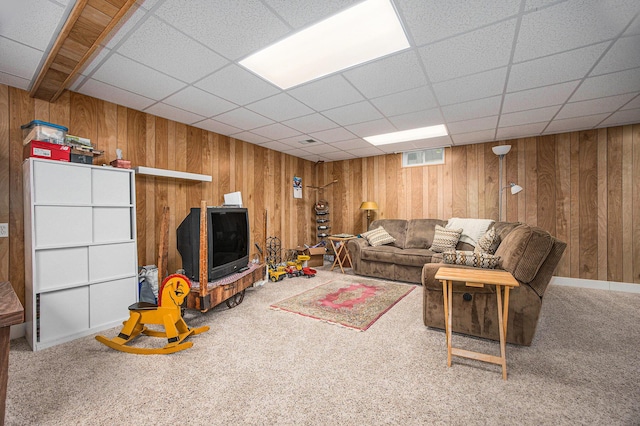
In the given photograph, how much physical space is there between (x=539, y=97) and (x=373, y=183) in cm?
326

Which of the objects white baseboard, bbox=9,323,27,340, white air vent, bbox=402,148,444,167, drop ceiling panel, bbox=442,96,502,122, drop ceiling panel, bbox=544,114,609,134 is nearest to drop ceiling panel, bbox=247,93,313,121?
drop ceiling panel, bbox=442,96,502,122

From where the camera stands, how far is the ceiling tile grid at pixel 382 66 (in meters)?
1.69

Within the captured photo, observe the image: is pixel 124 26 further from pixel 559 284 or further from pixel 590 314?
pixel 559 284

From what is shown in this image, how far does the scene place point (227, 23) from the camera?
5.90 feet

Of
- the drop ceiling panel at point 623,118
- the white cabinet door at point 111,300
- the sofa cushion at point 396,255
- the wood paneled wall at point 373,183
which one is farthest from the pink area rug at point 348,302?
the drop ceiling panel at point 623,118

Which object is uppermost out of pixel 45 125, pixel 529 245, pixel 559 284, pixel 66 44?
pixel 66 44

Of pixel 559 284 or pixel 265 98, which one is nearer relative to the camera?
pixel 265 98

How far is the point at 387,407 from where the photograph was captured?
5.15ft

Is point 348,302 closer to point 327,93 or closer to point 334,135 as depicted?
point 327,93

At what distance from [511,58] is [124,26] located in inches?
114

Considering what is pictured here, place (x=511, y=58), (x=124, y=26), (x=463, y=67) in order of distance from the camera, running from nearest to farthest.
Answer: (x=124, y=26)
(x=511, y=58)
(x=463, y=67)

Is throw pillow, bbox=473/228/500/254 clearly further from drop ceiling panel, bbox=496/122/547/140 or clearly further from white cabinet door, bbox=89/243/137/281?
white cabinet door, bbox=89/243/137/281

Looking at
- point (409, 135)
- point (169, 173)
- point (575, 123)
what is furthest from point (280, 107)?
point (575, 123)

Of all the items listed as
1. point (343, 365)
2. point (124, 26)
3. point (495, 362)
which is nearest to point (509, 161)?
point (495, 362)
